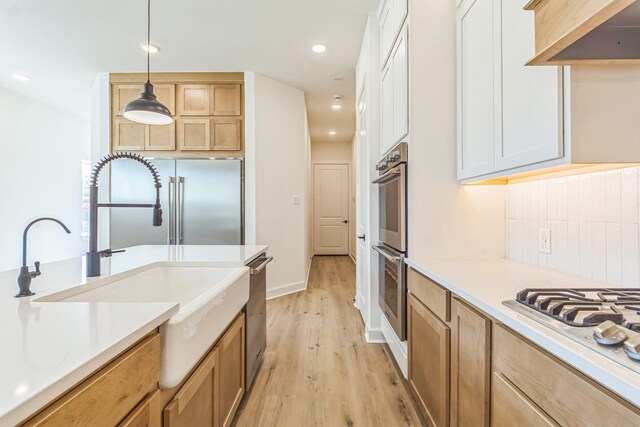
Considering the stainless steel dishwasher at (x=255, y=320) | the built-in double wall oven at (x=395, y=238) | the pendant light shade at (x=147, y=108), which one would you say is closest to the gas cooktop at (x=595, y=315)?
the built-in double wall oven at (x=395, y=238)

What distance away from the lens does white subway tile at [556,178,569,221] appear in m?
1.36

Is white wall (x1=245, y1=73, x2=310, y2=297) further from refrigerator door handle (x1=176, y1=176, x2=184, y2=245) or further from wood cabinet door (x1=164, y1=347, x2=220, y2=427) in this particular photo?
wood cabinet door (x1=164, y1=347, x2=220, y2=427)

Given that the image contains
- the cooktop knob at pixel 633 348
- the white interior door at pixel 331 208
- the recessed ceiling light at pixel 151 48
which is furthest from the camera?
the white interior door at pixel 331 208

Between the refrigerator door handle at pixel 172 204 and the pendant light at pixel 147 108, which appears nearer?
the pendant light at pixel 147 108

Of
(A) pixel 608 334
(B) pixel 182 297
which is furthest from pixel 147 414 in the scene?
(A) pixel 608 334

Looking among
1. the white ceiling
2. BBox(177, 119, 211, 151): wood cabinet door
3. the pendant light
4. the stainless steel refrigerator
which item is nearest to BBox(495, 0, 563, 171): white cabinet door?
the white ceiling

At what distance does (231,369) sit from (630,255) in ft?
5.39

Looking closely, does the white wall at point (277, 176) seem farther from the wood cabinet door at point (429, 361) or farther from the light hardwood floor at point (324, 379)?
the wood cabinet door at point (429, 361)

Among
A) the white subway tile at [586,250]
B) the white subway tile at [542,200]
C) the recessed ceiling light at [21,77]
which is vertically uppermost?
the recessed ceiling light at [21,77]

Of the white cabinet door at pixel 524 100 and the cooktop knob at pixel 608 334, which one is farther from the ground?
the white cabinet door at pixel 524 100

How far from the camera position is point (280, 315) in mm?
3393

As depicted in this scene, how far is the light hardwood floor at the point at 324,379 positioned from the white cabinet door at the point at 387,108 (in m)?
1.63

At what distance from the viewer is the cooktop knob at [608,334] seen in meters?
0.63

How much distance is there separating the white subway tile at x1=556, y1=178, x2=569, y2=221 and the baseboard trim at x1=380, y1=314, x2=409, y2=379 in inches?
43.6
